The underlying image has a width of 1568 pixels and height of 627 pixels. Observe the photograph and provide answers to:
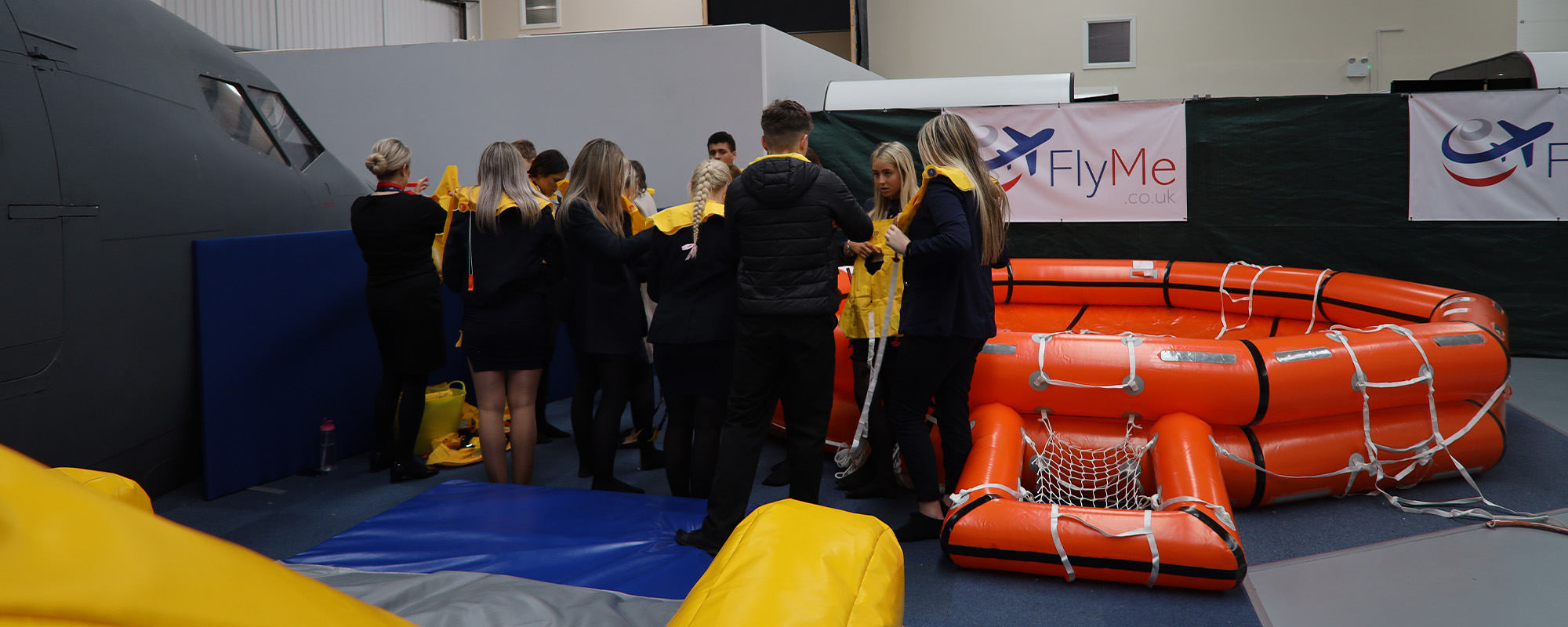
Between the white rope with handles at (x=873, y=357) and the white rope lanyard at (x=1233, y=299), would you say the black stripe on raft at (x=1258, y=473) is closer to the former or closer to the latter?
the white rope with handles at (x=873, y=357)

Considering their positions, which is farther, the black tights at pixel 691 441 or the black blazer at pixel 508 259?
the black blazer at pixel 508 259

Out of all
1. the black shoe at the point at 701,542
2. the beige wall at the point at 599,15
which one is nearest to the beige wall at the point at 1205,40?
the beige wall at the point at 599,15

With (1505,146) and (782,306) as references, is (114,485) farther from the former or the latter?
(1505,146)

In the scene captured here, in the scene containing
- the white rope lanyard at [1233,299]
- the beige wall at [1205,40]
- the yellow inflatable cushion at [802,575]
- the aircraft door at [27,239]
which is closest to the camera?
the yellow inflatable cushion at [802,575]

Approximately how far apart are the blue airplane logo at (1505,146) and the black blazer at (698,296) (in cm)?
491

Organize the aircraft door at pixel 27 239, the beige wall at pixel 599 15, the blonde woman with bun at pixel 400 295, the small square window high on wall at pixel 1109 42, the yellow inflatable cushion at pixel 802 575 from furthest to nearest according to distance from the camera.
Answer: the beige wall at pixel 599 15 → the small square window high on wall at pixel 1109 42 → the blonde woman with bun at pixel 400 295 → the aircraft door at pixel 27 239 → the yellow inflatable cushion at pixel 802 575

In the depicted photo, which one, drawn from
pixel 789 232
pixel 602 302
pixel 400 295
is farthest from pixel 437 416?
pixel 789 232

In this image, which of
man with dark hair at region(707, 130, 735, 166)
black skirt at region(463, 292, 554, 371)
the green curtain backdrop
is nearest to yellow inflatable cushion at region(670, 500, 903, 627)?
black skirt at region(463, 292, 554, 371)

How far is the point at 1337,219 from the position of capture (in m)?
5.56

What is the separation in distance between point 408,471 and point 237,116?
177 cm

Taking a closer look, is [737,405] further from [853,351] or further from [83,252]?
[83,252]

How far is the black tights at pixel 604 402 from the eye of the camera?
3291mm

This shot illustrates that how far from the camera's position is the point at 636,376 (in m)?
3.79

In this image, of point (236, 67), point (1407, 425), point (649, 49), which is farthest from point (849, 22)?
point (1407, 425)
